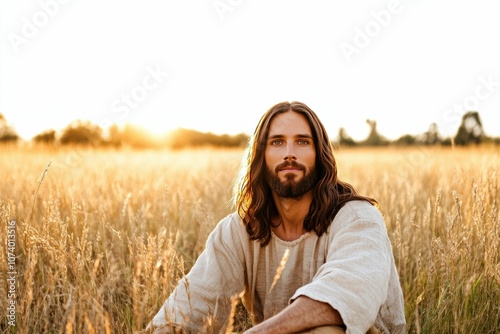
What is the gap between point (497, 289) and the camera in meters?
2.75

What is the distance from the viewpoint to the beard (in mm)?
2658

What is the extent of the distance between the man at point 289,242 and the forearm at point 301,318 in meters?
0.07

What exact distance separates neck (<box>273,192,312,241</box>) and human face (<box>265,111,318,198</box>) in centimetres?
5

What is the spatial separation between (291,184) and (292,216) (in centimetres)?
19

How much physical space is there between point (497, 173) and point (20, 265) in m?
3.15

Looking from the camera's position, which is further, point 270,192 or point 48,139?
point 48,139

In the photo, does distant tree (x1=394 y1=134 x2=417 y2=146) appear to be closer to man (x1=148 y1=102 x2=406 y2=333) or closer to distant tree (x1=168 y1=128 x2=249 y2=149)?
distant tree (x1=168 y1=128 x2=249 y2=149)

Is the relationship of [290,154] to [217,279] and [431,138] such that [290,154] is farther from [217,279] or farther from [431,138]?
[431,138]

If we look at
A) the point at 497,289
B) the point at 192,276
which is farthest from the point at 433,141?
the point at 192,276

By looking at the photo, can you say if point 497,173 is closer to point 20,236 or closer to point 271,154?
point 271,154

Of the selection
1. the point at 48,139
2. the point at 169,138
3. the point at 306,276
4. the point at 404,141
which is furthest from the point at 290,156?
the point at 169,138

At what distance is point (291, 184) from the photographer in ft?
8.73

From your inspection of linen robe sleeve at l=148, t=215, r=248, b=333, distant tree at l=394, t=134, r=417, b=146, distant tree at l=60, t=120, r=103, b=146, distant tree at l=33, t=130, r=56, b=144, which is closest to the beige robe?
linen robe sleeve at l=148, t=215, r=248, b=333

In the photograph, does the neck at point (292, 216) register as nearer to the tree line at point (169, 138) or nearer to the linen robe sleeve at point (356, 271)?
the linen robe sleeve at point (356, 271)
